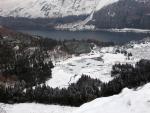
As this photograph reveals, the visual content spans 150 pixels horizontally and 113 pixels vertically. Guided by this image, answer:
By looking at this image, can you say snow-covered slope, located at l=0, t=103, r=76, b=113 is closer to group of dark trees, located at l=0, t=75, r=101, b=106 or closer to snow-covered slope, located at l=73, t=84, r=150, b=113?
group of dark trees, located at l=0, t=75, r=101, b=106

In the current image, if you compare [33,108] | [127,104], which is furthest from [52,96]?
[127,104]

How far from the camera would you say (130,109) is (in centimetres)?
Answer: 5219

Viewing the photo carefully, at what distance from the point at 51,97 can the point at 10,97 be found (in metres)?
17.6

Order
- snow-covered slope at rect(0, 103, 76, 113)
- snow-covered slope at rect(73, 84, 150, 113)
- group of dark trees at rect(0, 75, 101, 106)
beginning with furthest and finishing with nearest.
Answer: group of dark trees at rect(0, 75, 101, 106) < snow-covered slope at rect(0, 103, 76, 113) < snow-covered slope at rect(73, 84, 150, 113)

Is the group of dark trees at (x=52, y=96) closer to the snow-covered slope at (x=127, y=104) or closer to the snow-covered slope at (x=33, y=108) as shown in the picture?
the snow-covered slope at (x=33, y=108)

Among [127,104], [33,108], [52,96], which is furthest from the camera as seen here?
[52,96]

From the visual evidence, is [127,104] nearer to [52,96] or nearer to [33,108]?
[33,108]

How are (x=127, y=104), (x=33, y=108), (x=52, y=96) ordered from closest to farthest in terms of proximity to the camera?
(x=127, y=104) → (x=33, y=108) → (x=52, y=96)

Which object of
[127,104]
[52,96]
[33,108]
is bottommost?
[33,108]

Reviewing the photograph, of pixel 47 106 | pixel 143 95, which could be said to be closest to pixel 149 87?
pixel 143 95

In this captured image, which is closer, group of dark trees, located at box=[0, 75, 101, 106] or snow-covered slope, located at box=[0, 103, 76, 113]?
snow-covered slope, located at box=[0, 103, 76, 113]

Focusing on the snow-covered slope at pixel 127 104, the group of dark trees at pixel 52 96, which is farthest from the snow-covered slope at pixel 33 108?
the snow-covered slope at pixel 127 104

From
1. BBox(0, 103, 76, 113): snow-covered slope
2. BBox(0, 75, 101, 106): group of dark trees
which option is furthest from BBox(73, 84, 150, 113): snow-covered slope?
BBox(0, 75, 101, 106): group of dark trees

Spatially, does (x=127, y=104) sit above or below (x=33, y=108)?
above
